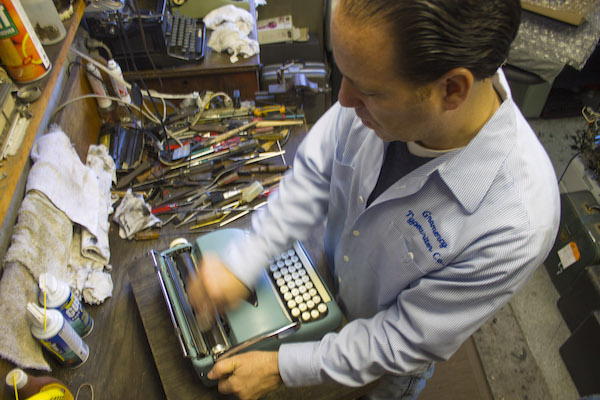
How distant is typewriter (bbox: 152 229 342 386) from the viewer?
0.97 meters

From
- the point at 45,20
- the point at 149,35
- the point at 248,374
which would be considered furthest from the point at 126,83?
the point at 248,374

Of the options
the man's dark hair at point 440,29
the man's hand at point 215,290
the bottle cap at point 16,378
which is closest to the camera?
the man's dark hair at point 440,29

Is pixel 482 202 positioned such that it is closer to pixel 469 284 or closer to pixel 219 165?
pixel 469 284

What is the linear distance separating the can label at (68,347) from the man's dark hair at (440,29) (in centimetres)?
94

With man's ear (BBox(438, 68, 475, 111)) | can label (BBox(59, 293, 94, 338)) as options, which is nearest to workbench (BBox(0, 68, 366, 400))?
can label (BBox(59, 293, 94, 338))

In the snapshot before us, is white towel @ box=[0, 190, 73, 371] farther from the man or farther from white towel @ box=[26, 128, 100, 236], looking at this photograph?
the man

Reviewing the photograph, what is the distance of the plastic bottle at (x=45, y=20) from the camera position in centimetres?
119

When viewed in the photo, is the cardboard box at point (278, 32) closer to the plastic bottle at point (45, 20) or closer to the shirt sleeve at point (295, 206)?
the plastic bottle at point (45, 20)

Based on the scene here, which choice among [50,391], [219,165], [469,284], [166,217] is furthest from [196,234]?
[469,284]

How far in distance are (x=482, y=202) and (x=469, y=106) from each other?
0.18 meters

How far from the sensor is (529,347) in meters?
2.14

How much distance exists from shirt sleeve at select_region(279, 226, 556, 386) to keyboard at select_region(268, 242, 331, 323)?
0.26 ft

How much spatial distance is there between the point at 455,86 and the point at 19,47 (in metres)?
1.02

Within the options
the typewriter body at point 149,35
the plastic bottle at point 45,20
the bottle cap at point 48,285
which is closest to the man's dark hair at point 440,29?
the bottle cap at point 48,285
